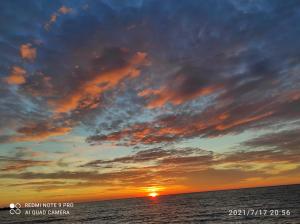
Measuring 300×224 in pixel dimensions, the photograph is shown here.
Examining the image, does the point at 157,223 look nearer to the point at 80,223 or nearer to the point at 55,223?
the point at 80,223

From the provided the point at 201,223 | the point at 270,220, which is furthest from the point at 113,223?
the point at 270,220

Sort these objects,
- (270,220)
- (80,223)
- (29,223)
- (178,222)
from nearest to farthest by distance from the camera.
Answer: (270,220) → (178,222) → (80,223) → (29,223)

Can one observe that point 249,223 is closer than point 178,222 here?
Yes

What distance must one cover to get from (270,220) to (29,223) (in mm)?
74890

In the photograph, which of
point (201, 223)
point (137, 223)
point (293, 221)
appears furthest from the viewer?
point (137, 223)

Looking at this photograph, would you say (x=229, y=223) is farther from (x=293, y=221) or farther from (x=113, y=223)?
(x=113, y=223)

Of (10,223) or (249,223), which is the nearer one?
(249,223)

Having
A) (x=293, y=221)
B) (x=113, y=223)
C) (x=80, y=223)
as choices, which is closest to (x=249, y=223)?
(x=293, y=221)

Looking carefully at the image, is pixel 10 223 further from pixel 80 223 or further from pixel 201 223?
pixel 201 223

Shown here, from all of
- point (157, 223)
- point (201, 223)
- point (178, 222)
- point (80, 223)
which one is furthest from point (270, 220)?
point (80, 223)

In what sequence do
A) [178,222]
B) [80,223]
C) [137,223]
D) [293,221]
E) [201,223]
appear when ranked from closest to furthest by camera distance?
[293,221] → [201,223] → [178,222] → [137,223] → [80,223]

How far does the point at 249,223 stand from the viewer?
54438 millimetres

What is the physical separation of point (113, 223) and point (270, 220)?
3815 centimetres

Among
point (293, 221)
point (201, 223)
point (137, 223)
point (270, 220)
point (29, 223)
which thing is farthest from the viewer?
point (29, 223)
